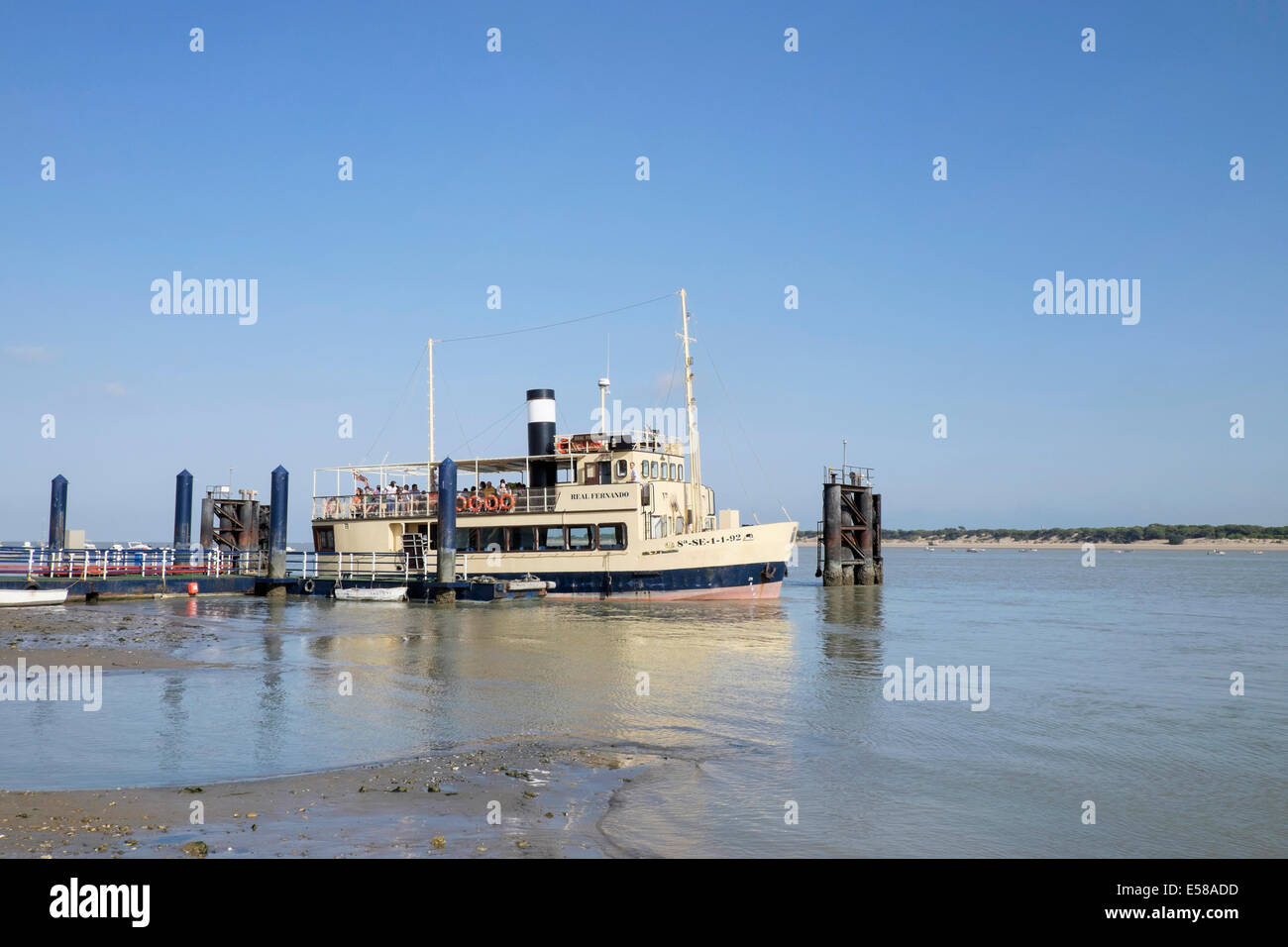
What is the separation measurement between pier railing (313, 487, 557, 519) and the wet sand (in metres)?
30.0

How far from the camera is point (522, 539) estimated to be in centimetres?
4119

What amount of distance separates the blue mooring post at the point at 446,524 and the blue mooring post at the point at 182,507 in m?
15.6

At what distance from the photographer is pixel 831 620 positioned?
33.2 m

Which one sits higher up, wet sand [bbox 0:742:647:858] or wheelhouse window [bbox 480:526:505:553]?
wheelhouse window [bbox 480:526:505:553]

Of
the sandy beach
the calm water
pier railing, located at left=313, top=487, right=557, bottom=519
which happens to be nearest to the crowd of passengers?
pier railing, located at left=313, top=487, right=557, bottom=519

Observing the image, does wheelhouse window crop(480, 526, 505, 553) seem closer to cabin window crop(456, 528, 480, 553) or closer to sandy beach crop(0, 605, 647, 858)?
cabin window crop(456, 528, 480, 553)

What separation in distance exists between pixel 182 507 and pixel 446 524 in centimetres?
1596

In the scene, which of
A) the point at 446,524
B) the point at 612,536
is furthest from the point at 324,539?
the point at 612,536

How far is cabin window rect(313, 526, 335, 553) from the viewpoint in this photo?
148 ft

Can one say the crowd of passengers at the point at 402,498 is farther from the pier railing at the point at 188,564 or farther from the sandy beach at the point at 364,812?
the sandy beach at the point at 364,812

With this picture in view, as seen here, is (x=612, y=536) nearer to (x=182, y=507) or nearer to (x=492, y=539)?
(x=492, y=539)
